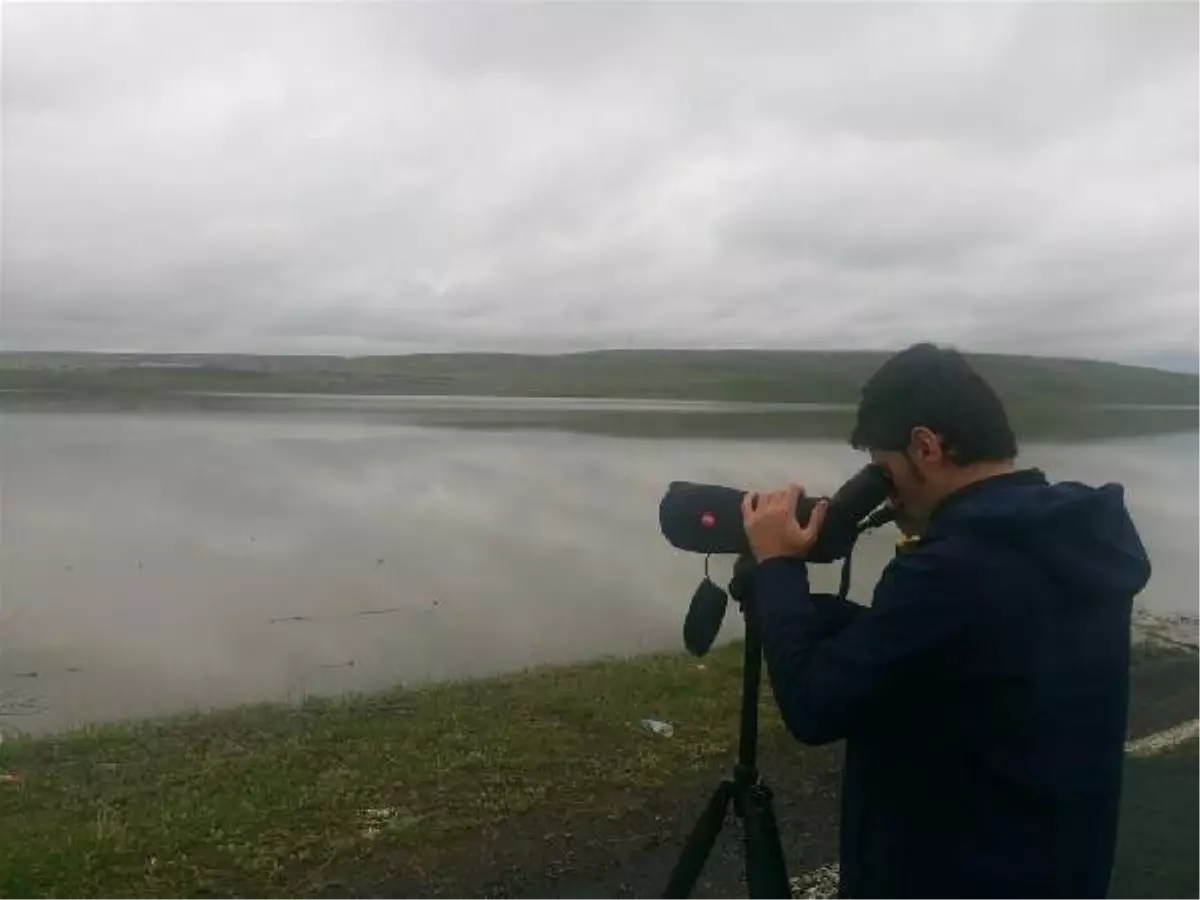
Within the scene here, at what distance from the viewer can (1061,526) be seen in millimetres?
1662

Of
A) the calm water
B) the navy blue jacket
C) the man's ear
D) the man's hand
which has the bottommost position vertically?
the calm water

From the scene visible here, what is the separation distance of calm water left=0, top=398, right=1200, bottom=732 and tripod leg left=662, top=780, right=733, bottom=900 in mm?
5620

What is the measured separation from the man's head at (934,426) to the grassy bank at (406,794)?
2.52 meters

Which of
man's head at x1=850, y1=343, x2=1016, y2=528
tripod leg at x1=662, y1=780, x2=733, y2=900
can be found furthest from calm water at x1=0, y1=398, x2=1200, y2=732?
man's head at x1=850, y1=343, x2=1016, y2=528

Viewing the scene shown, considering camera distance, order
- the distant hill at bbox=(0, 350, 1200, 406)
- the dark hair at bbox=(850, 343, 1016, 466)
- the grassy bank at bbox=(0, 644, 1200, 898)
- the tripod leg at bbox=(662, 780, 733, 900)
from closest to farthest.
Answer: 1. the dark hair at bbox=(850, 343, 1016, 466)
2. the tripod leg at bbox=(662, 780, 733, 900)
3. the grassy bank at bbox=(0, 644, 1200, 898)
4. the distant hill at bbox=(0, 350, 1200, 406)

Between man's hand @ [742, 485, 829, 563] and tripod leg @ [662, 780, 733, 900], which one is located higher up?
man's hand @ [742, 485, 829, 563]

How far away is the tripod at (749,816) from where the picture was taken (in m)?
2.29

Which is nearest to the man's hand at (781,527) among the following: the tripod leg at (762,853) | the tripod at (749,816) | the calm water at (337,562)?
the tripod at (749,816)

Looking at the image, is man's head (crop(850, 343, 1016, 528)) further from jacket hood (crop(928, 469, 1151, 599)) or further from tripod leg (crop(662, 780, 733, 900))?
tripod leg (crop(662, 780, 733, 900))

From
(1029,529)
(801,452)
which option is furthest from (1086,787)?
(801,452)

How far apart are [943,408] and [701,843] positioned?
124 cm

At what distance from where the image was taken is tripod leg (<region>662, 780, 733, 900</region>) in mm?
2443

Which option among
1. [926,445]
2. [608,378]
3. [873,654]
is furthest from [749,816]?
[608,378]

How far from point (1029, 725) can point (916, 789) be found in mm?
216
